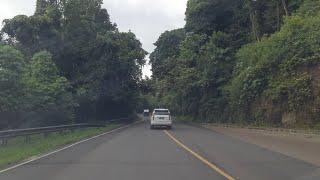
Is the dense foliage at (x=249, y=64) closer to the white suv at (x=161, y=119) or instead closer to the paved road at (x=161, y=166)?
the white suv at (x=161, y=119)

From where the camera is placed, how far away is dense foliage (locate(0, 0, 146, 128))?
37062 mm

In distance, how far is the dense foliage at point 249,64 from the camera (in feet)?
133

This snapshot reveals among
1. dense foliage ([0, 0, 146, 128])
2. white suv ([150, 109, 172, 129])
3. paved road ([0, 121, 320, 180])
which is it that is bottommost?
paved road ([0, 121, 320, 180])

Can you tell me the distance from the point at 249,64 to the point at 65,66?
17981 millimetres

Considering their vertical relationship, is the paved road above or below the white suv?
below

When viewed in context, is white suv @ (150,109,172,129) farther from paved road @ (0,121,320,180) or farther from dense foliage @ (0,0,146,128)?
paved road @ (0,121,320,180)

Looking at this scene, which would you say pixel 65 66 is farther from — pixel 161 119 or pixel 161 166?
pixel 161 166

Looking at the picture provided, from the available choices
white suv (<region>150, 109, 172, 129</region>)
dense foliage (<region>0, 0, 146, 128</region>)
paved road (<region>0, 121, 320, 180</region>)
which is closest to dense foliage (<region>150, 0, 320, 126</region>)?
white suv (<region>150, 109, 172, 129</region>)

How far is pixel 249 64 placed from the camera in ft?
165

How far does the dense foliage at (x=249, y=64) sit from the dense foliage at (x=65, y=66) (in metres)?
7.13

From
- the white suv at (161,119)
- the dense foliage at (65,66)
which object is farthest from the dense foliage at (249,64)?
the dense foliage at (65,66)

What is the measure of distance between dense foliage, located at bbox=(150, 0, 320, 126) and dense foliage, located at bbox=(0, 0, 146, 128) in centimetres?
713

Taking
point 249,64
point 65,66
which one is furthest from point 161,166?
point 65,66

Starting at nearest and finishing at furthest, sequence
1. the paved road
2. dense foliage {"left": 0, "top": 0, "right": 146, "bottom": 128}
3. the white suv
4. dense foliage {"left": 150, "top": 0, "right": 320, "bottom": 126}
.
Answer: the paved road → dense foliage {"left": 0, "top": 0, "right": 146, "bottom": 128} → dense foliage {"left": 150, "top": 0, "right": 320, "bottom": 126} → the white suv
